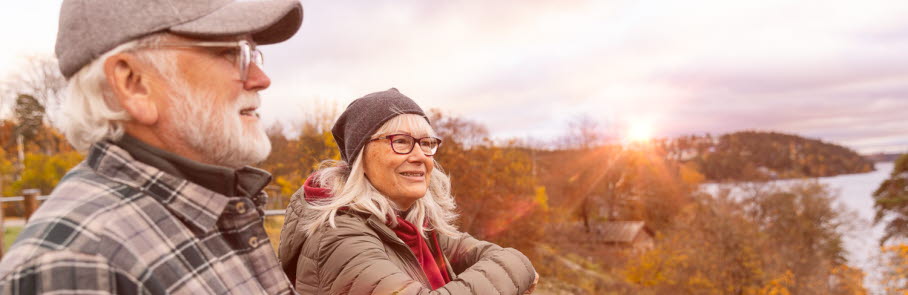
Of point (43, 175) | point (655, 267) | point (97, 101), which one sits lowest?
point (655, 267)

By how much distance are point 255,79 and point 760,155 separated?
93128 mm

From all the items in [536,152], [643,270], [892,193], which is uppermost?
[536,152]

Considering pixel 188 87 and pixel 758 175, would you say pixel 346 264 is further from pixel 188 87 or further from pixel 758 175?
pixel 758 175

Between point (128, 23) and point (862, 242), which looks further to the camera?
point (862, 242)

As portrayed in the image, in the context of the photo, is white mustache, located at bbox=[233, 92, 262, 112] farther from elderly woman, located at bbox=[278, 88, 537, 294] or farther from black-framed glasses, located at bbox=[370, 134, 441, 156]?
black-framed glasses, located at bbox=[370, 134, 441, 156]

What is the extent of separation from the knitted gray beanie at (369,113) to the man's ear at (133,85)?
104 centimetres

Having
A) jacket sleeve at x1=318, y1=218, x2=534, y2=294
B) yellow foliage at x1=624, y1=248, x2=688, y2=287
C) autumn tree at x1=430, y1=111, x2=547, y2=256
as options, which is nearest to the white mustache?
jacket sleeve at x1=318, y1=218, x2=534, y2=294

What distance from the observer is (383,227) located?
2.00 m

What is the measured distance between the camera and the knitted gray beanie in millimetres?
2162

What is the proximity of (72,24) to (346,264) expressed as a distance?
1039 mm

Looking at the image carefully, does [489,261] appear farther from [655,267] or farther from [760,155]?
[760,155]

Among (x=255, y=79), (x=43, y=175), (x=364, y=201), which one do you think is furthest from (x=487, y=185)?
(x=255, y=79)

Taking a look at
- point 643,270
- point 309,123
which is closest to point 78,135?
point 309,123

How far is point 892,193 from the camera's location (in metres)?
38.2
